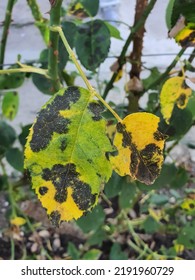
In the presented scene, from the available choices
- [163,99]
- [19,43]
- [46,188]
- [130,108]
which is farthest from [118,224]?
[46,188]

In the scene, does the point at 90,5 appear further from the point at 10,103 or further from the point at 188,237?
the point at 188,237

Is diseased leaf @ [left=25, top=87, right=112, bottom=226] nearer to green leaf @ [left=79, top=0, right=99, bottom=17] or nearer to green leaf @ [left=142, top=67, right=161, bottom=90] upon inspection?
green leaf @ [left=79, top=0, right=99, bottom=17]

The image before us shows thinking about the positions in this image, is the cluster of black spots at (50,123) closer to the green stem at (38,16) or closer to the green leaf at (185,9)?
the green leaf at (185,9)

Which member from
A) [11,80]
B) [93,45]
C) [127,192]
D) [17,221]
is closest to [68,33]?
[93,45]

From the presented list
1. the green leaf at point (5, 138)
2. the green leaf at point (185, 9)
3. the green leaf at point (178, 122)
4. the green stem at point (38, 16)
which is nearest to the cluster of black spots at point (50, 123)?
the green leaf at point (185, 9)

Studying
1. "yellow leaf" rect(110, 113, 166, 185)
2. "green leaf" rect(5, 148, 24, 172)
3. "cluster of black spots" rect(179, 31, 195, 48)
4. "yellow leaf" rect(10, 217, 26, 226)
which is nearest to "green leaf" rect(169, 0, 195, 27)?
"cluster of black spots" rect(179, 31, 195, 48)
